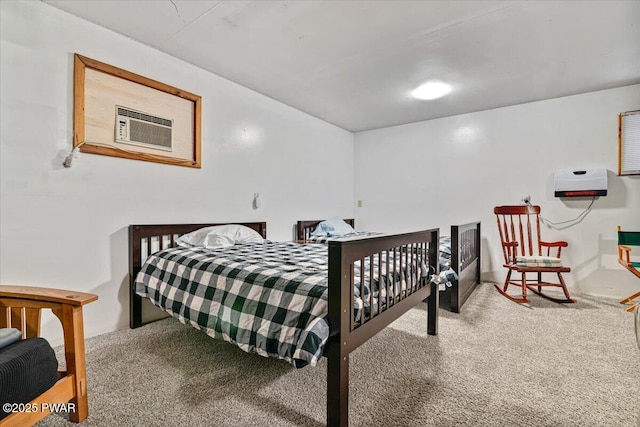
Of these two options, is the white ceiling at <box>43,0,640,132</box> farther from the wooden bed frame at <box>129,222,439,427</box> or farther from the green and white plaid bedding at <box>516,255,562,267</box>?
the green and white plaid bedding at <box>516,255,562,267</box>

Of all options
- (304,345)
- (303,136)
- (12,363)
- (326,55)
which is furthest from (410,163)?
(12,363)

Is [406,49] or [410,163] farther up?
[406,49]

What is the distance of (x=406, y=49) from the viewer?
2.50 m

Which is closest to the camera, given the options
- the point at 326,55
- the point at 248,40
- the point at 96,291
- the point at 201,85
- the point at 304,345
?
the point at 304,345

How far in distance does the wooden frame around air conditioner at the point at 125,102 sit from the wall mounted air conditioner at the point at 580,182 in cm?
391

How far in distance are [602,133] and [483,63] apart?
1.79m

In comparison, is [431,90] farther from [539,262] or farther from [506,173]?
[539,262]

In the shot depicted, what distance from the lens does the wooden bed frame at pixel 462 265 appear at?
8.84 ft

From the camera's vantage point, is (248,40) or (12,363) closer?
(12,363)

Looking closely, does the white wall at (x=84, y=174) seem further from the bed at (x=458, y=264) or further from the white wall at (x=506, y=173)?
the white wall at (x=506, y=173)

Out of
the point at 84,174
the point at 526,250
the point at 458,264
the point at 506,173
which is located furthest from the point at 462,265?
the point at 84,174

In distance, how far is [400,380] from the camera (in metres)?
1.66

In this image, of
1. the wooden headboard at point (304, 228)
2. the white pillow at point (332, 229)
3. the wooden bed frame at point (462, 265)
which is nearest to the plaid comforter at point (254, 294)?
the wooden bed frame at point (462, 265)

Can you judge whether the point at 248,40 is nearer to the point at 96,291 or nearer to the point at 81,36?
the point at 81,36
